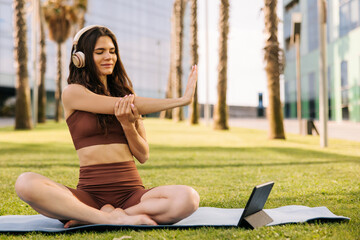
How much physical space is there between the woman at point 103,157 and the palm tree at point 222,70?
18.7 meters

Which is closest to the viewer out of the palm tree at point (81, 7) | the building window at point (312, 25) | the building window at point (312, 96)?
the palm tree at point (81, 7)

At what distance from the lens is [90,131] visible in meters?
3.71

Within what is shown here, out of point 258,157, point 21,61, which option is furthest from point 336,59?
point 258,157

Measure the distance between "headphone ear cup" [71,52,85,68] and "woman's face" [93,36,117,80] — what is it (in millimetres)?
109

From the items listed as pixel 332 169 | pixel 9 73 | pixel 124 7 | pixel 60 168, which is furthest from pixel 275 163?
pixel 124 7

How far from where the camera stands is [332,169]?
8406 mm

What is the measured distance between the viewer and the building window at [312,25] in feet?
134

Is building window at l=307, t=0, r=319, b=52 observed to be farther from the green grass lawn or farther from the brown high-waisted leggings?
the brown high-waisted leggings

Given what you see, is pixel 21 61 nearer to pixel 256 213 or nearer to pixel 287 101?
pixel 256 213

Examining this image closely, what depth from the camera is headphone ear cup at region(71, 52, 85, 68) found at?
3.71m

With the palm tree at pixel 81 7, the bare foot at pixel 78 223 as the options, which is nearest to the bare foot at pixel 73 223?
the bare foot at pixel 78 223

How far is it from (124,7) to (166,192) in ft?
225

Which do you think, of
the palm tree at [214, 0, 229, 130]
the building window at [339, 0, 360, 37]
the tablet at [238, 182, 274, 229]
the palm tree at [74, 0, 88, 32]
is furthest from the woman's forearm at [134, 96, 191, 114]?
the building window at [339, 0, 360, 37]

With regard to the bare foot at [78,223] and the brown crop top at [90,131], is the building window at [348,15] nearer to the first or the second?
the brown crop top at [90,131]
